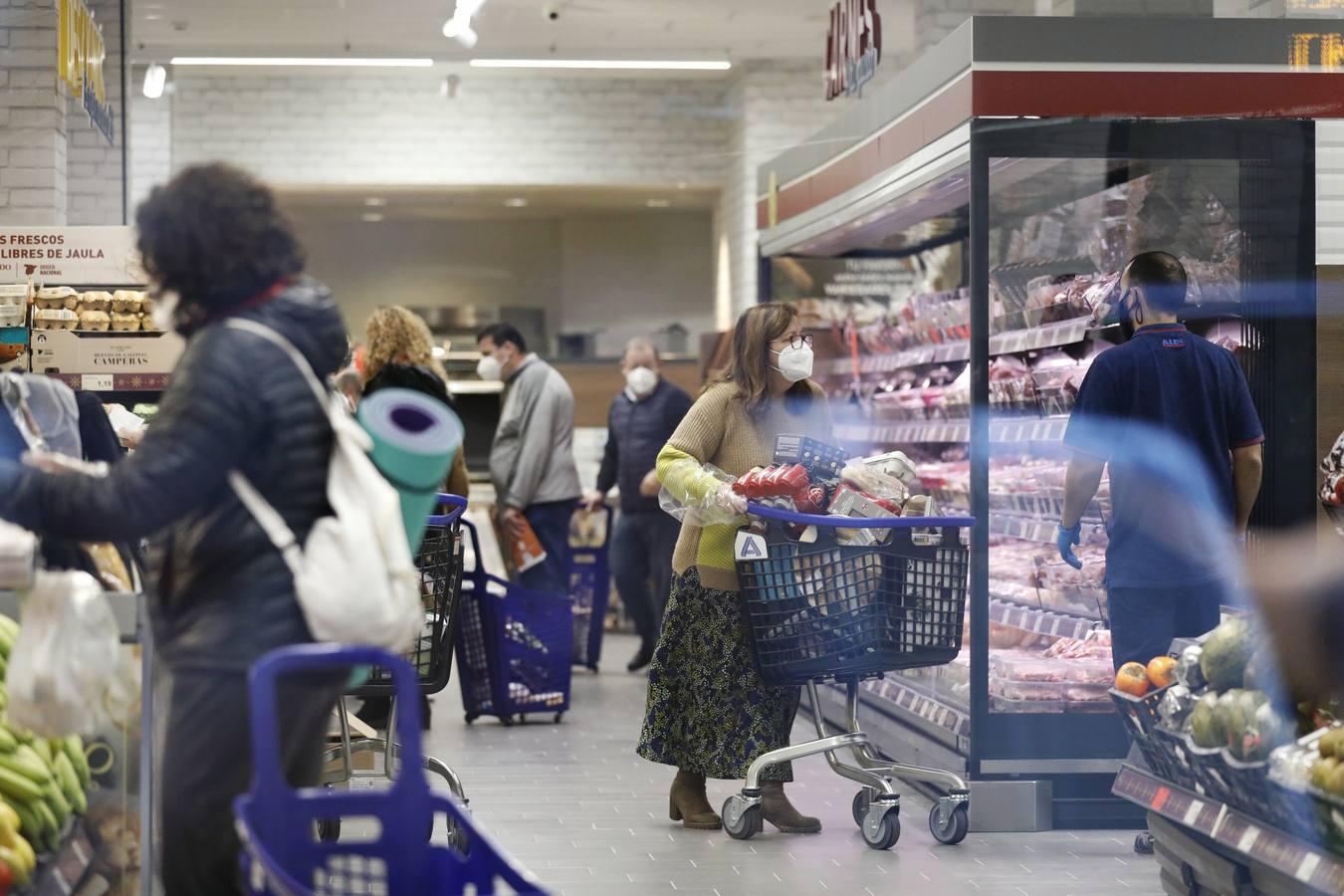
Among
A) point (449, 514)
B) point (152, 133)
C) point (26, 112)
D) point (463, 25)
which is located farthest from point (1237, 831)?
point (152, 133)

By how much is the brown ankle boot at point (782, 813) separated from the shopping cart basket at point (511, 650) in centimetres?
233

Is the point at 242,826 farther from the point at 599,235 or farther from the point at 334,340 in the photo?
the point at 599,235

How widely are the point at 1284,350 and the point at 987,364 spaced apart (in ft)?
3.23

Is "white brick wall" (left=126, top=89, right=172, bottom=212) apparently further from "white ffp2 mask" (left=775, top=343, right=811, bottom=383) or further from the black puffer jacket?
the black puffer jacket

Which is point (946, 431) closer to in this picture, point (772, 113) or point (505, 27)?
point (505, 27)

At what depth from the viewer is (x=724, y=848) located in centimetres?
496

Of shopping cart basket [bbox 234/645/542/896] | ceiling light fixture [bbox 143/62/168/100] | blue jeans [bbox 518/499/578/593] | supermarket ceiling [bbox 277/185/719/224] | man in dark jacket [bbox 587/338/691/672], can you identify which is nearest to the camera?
shopping cart basket [bbox 234/645/542/896]

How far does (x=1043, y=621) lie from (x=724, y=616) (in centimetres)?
117

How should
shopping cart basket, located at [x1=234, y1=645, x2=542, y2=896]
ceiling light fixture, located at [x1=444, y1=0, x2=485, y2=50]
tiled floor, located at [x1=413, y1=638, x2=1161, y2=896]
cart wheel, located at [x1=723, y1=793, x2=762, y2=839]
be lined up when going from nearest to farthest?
shopping cart basket, located at [x1=234, y1=645, x2=542, y2=896] < tiled floor, located at [x1=413, y1=638, x2=1161, y2=896] < cart wheel, located at [x1=723, y1=793, x2=762, y2=839] < ceiling light fixture, located at [x1=444, y1=0, x2=485, y2=50]

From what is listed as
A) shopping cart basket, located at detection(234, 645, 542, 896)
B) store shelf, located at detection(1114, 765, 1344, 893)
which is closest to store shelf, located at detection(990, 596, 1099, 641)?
store shelf, located at detection(1114, 765, 1344, 893)

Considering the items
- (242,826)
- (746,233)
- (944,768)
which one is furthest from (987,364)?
(746,233)

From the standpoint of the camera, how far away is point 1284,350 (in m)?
5.35

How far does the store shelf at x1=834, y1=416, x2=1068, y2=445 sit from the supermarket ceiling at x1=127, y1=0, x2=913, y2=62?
13.5ft

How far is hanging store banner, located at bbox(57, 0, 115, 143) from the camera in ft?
22.2
